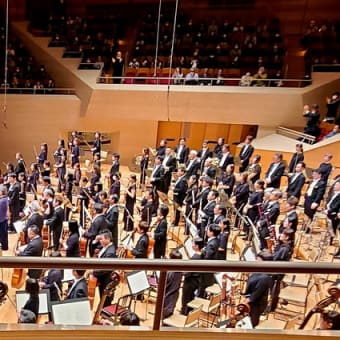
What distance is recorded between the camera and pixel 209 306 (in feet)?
16.3

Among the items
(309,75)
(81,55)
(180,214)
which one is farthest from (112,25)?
(180,214)

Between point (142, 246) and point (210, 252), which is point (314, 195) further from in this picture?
point (142, 246)

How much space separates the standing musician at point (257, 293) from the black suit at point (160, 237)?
6.59 ft

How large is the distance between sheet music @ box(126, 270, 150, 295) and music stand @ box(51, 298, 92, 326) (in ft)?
3.21

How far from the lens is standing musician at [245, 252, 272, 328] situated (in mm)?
4441

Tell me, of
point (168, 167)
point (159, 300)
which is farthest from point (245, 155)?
point (159, 300)

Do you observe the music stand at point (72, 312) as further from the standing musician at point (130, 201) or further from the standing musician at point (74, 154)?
the standing musician at point (74, 154)

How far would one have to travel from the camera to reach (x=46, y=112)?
1341 cm

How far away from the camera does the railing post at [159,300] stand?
2.13m

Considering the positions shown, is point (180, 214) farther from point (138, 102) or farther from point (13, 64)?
point (13, 64)

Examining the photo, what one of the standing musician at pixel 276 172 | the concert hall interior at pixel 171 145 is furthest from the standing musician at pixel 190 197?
the standing musician at pixel 276 172

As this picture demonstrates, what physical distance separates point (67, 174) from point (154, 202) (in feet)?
7.60

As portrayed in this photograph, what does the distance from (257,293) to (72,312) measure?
1.95m

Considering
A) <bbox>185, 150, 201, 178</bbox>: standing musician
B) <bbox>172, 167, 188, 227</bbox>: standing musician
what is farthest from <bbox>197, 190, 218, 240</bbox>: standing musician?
<bbox>185, 150, 201, 178</bbox>: standing musician
